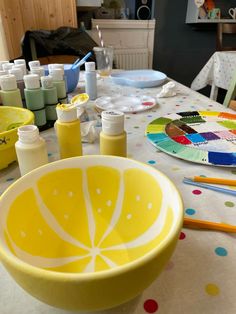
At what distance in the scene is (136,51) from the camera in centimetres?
235

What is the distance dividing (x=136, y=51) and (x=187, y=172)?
2159mm

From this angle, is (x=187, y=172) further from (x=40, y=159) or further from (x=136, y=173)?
(x=40, y=159)

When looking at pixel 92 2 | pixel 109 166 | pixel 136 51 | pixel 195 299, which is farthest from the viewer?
pixel 136 51

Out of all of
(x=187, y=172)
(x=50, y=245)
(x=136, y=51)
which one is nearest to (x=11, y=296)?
(x=50, y=245)

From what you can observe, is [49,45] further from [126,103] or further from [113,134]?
[113,134]

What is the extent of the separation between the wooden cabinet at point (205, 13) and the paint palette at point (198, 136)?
202 centimetres

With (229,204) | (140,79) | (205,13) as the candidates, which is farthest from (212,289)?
(205,13)

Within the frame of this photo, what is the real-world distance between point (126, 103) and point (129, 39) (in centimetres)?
174

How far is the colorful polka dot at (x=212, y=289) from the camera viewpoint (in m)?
0.26

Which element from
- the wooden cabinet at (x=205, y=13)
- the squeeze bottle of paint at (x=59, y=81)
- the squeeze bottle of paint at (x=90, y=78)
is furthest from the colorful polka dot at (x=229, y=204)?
the wooden cabinet at (x=205, y=13)

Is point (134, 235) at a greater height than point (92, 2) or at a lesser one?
lesser

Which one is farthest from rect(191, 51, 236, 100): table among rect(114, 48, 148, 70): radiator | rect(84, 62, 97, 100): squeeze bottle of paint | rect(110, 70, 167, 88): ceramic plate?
rect(84, 62, 97, 100): squeeze bottle of paint

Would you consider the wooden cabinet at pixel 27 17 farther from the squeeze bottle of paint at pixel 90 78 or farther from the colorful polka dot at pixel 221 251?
the colorful polka dot at pixel 221 251

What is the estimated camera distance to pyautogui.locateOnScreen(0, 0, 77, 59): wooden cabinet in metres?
1.65
